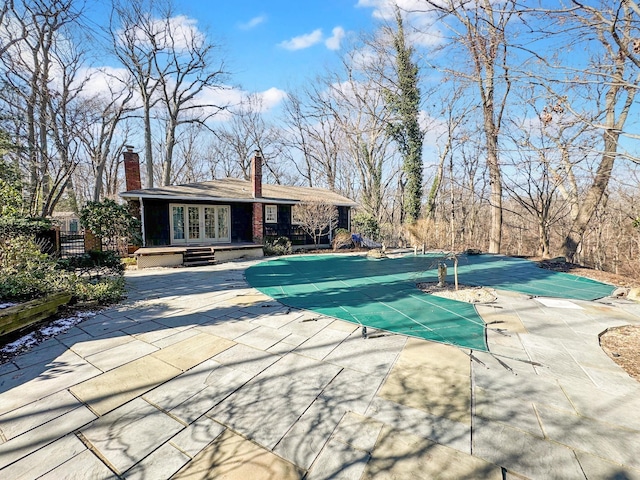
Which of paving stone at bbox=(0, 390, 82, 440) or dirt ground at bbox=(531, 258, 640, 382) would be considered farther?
dirt ground at bbox=(531, 258, 640, 382)

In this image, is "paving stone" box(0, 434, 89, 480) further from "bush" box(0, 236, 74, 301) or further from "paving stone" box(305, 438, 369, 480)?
"bush" box(0, 236, 74, 301)

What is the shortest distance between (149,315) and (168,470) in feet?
10.7

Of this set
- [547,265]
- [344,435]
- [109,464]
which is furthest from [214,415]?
[547,265]

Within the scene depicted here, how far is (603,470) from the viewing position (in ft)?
5.50

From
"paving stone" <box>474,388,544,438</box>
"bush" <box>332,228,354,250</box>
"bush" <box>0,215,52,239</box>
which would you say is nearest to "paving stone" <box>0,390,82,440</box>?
"paving stone" <box>474,388,544,438</box>

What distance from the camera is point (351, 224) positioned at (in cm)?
1580

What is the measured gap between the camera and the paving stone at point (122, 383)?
2298 millimetres

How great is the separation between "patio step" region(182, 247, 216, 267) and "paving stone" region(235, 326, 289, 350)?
661 centimetres

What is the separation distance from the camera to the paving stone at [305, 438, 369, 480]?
1.65 metres

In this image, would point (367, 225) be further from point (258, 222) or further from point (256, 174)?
point (256, 174)

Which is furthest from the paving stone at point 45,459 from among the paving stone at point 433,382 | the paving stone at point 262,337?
the paving stone at point 433,382

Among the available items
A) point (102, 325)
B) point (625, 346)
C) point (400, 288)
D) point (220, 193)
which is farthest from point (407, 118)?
point (102, 325)

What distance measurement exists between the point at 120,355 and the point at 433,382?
332cm

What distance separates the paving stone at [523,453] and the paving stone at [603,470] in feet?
0.13
